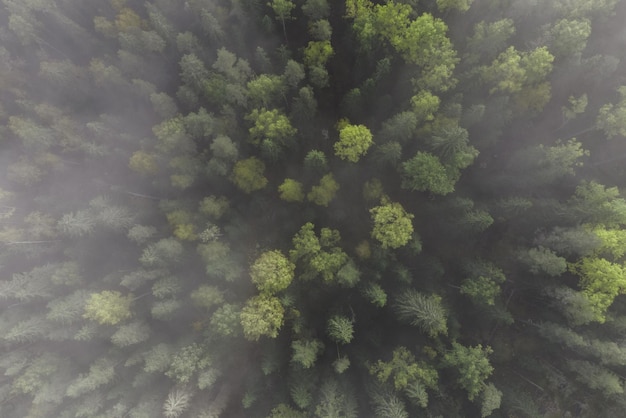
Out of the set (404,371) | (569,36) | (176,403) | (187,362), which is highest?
(569,36)

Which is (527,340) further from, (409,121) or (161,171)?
(161,171)

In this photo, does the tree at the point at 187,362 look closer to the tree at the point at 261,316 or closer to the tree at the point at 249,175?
the tree at the point at 261,316

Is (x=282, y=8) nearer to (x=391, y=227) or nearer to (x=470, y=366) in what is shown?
(x=391, y=227)

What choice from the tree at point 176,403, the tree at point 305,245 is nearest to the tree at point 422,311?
the tree at point 305,245

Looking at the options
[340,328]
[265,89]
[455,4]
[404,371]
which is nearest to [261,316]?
[340,328]

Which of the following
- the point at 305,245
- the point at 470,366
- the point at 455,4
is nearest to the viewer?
the point at 470,366

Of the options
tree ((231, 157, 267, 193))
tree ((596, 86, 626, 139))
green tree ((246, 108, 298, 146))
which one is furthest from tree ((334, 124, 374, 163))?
tree ((596, 86, 626, 139))

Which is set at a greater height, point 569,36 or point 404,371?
point 569,36

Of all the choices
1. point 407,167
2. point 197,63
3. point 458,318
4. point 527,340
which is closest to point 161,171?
point 197,63
